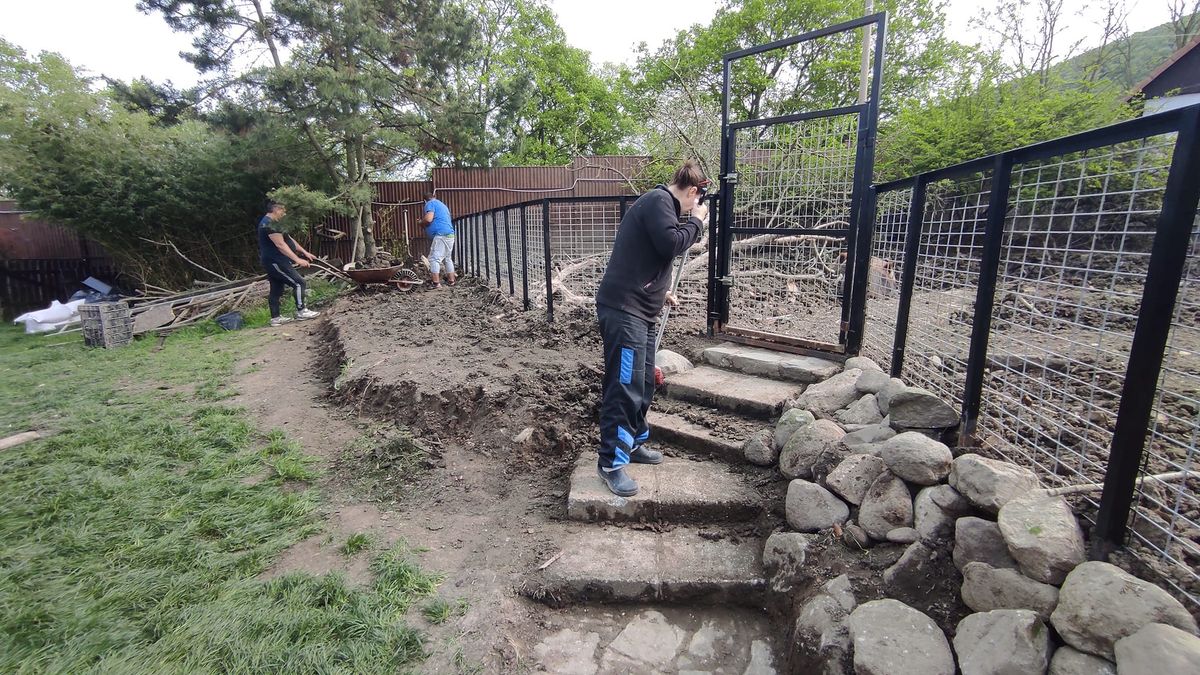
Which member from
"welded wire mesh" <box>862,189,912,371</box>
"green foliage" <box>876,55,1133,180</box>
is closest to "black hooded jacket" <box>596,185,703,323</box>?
"welded wire mesh" <box>862,189,912,371</box>

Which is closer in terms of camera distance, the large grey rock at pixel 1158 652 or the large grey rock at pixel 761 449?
the large grey rock at pixel 1158 652

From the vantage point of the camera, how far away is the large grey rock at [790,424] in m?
2.67

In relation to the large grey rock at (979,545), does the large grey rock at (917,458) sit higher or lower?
higher

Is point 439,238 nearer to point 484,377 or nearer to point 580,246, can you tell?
point 580,246

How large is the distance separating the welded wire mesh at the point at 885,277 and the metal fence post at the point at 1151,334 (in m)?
1.75

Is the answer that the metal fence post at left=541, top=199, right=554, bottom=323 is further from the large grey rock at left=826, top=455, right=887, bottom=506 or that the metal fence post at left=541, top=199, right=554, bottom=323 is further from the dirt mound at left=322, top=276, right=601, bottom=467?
the large grey rock at left=826, top=455, right=887, bottom=506

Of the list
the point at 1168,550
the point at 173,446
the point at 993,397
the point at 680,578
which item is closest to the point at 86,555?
the point at 173,446

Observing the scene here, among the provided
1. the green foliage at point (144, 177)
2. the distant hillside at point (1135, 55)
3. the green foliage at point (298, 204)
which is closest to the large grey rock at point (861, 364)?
the green foliage at point (298, 204)

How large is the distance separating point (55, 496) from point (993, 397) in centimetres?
467

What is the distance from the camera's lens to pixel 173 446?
3.36m

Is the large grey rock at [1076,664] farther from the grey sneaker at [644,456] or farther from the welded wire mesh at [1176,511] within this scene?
the grey sneaker at [644,456]

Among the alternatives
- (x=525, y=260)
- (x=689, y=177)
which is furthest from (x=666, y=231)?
(x=525, y=260)

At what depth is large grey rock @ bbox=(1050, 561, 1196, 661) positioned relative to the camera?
1.19 m

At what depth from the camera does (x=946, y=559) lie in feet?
5.74
